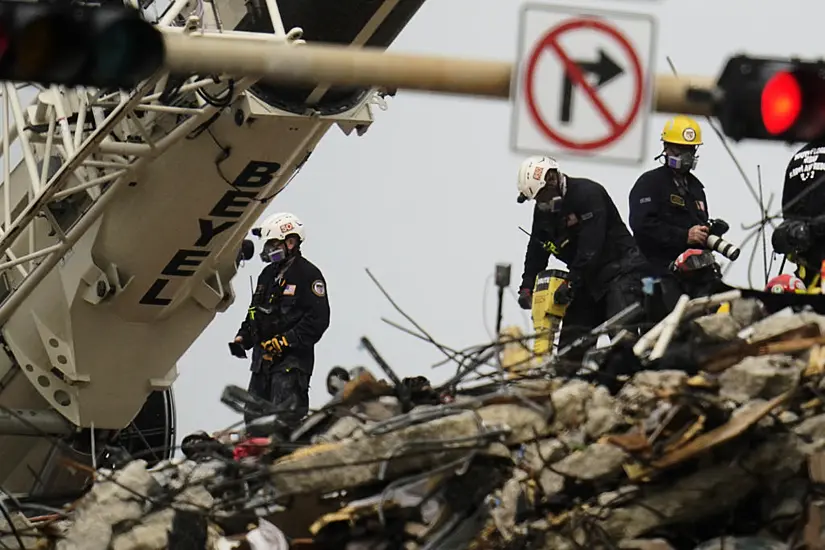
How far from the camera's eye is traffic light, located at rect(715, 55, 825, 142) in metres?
9.93

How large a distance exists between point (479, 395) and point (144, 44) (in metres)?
3.31

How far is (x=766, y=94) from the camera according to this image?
993 centimetres

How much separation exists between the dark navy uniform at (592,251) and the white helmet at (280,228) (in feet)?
12.3

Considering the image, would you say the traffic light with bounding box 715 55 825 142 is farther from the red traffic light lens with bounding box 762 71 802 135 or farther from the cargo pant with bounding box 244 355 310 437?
the cargo pant with bounding box 244 355 310 437

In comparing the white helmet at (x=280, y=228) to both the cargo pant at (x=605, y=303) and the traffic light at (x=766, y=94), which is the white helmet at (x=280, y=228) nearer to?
the cargo pant at (x=605, y=303)

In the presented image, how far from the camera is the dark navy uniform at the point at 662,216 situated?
1702 centimetres

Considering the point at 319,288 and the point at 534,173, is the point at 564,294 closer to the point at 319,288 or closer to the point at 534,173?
the point at 534,173

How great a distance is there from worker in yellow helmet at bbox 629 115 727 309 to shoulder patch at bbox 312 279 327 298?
3681 millimetres

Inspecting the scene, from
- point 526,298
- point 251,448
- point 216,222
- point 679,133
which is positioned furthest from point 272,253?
point 251,448

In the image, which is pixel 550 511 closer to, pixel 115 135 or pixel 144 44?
pixel 144 44

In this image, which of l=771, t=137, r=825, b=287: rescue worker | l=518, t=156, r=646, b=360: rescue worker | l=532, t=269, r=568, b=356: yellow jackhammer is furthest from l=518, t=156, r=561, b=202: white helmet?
l=771, t=137, r=825, b=287: rescue worker

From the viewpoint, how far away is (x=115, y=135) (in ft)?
53.3

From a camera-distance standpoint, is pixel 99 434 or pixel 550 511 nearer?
pixel 550 511

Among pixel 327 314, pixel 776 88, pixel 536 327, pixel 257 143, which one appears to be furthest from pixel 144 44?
pixel 327 314
